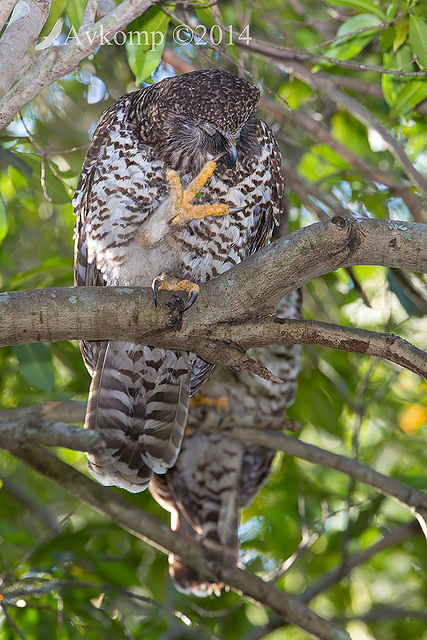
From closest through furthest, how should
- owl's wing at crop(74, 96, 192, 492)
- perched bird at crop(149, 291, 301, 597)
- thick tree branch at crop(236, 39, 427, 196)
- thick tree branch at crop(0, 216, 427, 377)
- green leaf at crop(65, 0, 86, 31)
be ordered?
thick tree branch at crop(0, 216, 427, 377), green leaf at crop(65, 0, 86, 31), owl's wing at crop(74, 96, 192, 492), thick tree branch at crop(236, 39, 427, 196), perched bird at crop(149, 291, 301, 597)

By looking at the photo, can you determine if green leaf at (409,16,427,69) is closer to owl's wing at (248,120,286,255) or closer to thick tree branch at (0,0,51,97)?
owl's wing at (248,120,286,255)

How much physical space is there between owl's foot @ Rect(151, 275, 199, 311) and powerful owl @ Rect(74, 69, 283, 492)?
0.06 meters

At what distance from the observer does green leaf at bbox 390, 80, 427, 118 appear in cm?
331

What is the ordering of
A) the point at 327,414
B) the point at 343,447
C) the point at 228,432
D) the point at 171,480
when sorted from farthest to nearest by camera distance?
the point at 343,447, the point at 171,480, the point at 327,414, the point at 228,432

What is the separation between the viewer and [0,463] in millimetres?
4785

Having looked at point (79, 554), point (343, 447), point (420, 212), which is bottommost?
point (343, 447)

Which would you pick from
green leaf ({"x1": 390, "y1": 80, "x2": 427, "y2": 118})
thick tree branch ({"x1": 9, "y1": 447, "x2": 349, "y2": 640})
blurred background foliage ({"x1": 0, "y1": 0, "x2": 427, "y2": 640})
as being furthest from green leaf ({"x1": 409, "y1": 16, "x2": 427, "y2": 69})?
thick tree branch ({"x1": 9, "y1": 447, "x2": 349, "y2": 640})

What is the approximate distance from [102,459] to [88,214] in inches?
40.9

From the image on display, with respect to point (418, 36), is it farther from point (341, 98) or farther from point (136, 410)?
point (136, 410)

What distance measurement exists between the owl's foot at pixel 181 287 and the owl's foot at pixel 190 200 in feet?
0.82

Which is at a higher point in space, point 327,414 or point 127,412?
point 127,412

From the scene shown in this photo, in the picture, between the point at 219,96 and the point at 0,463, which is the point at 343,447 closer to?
the point at 0,463

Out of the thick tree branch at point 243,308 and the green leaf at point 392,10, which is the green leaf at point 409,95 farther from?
the thick tree branch at point 243,308

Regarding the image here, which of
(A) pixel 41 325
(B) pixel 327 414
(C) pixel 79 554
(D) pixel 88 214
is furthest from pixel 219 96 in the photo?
(C) pixel 79 554
